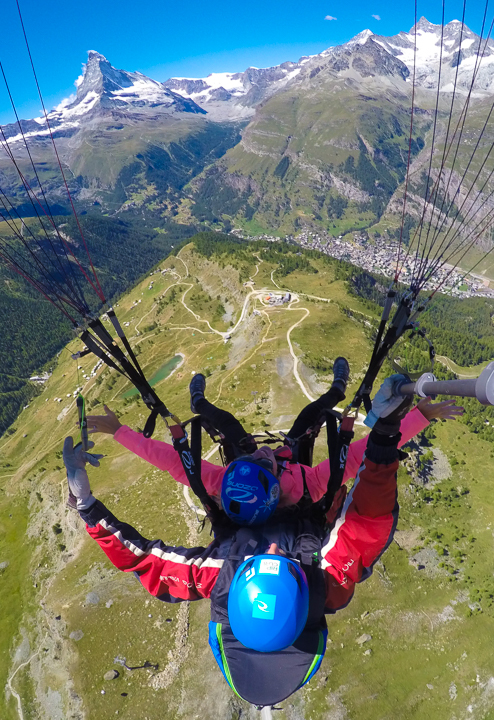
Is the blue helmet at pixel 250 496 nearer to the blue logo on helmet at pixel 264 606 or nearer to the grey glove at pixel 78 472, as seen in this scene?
the blue logo on helmet at pixel 264 606

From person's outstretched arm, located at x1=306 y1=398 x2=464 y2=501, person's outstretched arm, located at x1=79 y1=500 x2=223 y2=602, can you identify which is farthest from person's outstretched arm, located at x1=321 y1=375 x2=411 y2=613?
person's outstretched arm, located at x1=79 y1=500 x2=223 y2=602

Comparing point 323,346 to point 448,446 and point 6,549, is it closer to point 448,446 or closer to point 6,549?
point 448,446

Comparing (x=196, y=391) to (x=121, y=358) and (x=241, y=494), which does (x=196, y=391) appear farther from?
(x=241, y=494)

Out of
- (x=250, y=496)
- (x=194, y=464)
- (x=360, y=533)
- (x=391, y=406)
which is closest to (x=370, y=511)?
(x=360, y=533)

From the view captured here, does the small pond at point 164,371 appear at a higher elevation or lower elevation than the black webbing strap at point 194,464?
lower

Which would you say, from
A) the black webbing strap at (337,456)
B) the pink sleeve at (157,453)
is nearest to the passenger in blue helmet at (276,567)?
the black webbing strap at (337,456)

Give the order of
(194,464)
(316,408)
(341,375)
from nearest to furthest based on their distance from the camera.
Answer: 1. (194,464)
2. (316,408)
3. (341,375)
